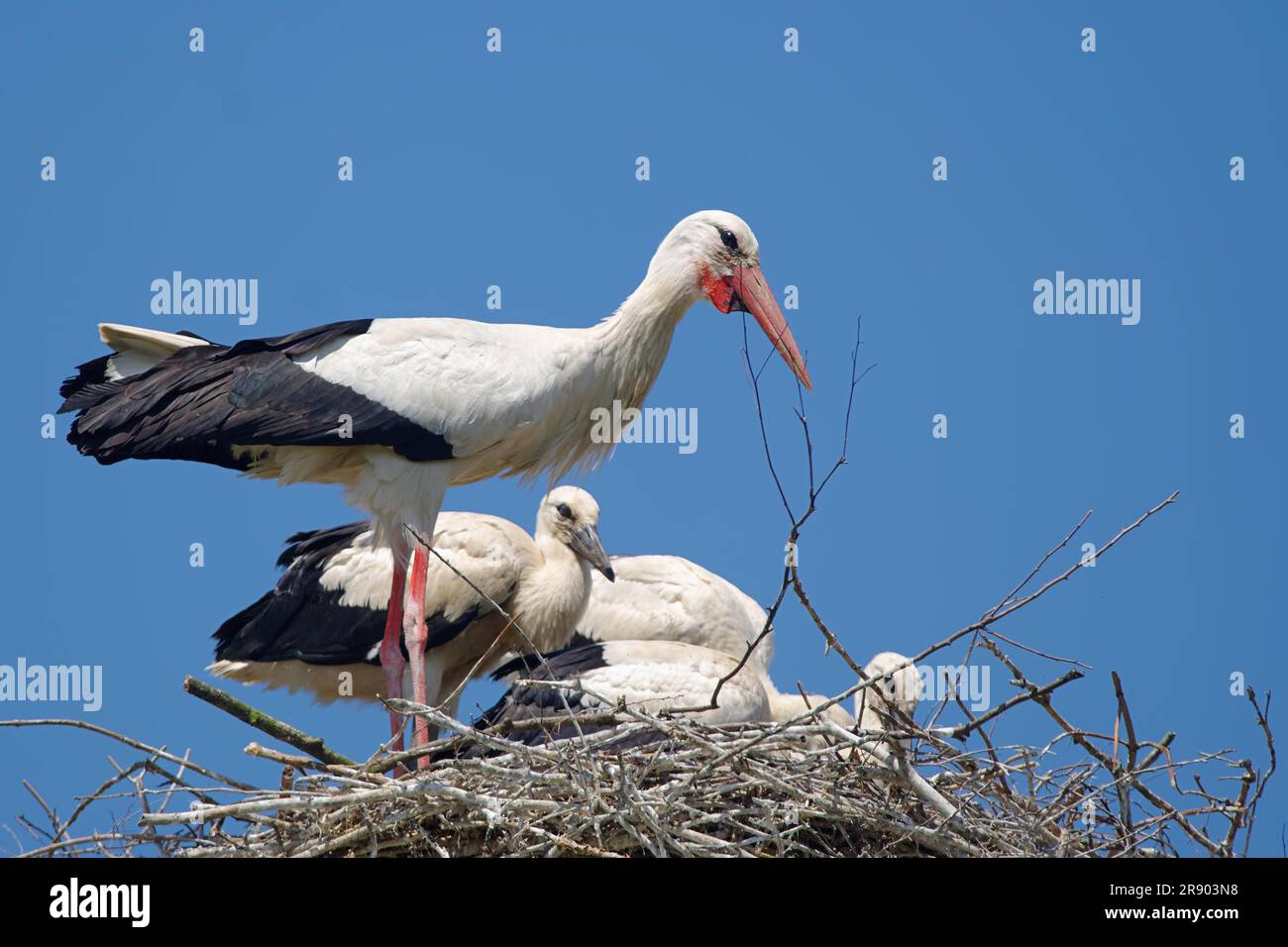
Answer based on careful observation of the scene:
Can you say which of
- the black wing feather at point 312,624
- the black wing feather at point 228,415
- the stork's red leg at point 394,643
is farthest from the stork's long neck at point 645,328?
the black wing feather at point 312,624

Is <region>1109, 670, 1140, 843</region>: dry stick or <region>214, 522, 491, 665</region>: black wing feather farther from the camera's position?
<region>214, 522, 491, 665</region>: black wing feather

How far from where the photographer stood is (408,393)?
6.88 meters

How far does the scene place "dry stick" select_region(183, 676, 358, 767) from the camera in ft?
17.9

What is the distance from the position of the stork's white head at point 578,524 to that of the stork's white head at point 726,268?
1.53 metres

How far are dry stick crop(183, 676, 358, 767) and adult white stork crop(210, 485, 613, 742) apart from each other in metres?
2.47

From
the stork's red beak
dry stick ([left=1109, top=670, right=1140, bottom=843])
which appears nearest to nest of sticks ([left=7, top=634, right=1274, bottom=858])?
dry stick ([left=1109, top=670, right=1140, bottom=843])

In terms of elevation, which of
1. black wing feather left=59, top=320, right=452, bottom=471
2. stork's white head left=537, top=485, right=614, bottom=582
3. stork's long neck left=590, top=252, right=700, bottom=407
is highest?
stork's long neck left=590, top=252, right=700, bottom=407

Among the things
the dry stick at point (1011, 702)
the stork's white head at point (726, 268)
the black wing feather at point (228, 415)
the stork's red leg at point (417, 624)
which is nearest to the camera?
the dry stick at point (1011, 702)

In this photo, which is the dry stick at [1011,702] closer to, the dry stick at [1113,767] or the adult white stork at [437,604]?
the dry stick at [1113,767]

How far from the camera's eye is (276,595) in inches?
342

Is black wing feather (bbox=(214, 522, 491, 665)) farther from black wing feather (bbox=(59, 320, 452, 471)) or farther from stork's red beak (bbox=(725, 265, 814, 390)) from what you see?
stork's red beak (bbox=(725, 265, 814, 390))

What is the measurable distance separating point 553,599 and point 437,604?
55 centimetres

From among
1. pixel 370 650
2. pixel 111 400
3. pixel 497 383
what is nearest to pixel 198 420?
pixel 111 400

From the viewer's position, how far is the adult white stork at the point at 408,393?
22.5 ft
